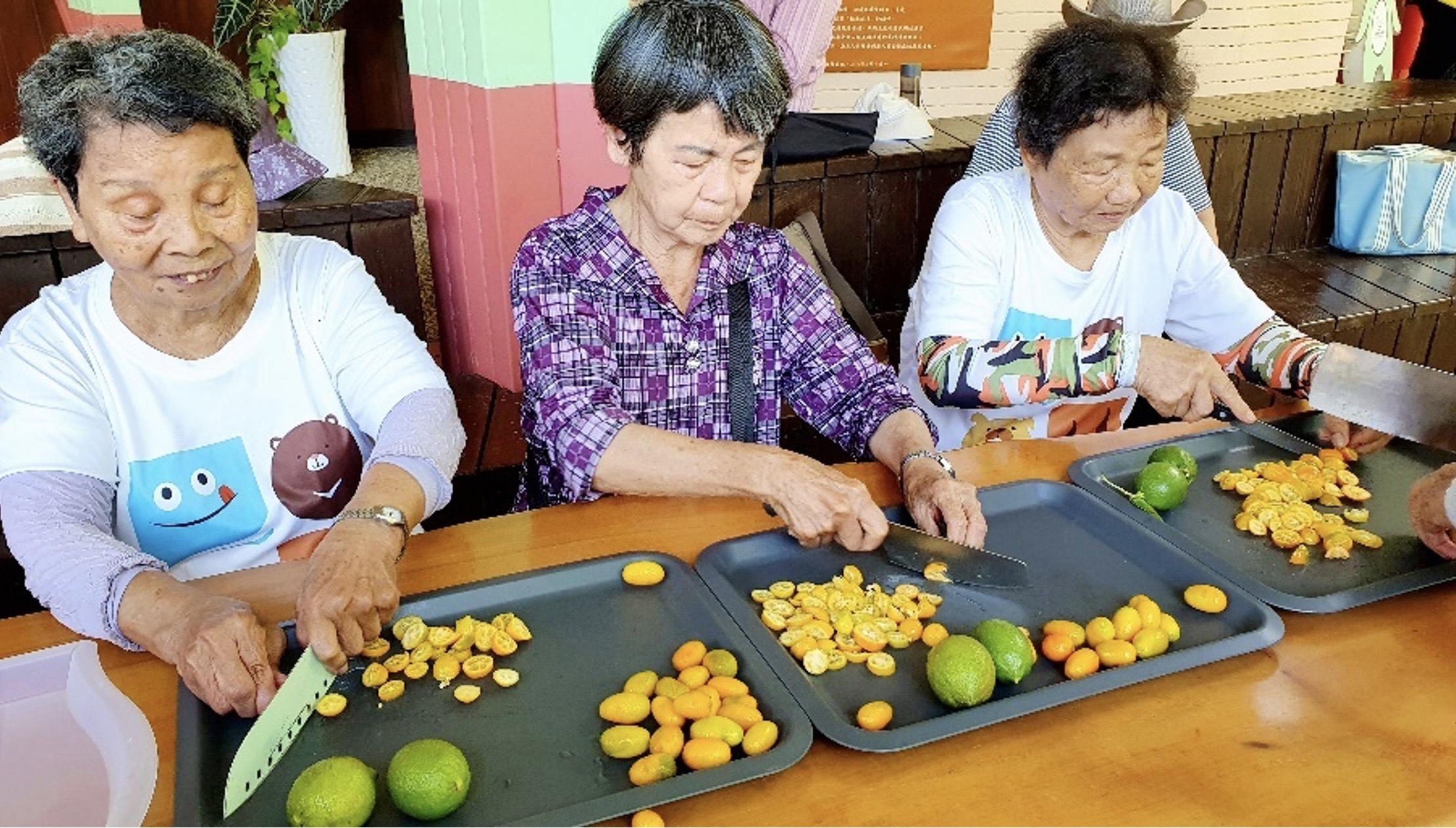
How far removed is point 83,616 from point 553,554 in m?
0.57

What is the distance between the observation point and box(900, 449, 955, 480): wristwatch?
163 cm

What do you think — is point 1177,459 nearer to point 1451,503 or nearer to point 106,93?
point 1451,503

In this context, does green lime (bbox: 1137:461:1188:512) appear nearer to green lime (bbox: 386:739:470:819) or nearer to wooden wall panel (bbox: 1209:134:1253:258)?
green lime (bbox: 386:739:470:819)

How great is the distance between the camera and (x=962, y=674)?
115cm

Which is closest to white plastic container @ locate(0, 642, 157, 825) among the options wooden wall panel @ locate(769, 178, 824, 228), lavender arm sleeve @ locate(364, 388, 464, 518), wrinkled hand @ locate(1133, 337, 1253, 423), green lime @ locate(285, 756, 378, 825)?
green lime @ locate(285, 756, 378, 825)

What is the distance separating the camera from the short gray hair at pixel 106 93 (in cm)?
135

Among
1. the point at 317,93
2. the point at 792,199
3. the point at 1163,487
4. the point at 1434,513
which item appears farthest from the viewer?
the point at 317,93

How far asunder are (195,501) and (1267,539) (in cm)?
162

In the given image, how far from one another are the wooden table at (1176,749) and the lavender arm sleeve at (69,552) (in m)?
0.04

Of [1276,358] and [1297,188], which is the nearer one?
[1276,358]

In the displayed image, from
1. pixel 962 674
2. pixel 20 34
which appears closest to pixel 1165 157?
pixel 962 674

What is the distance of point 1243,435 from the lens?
6.01ft

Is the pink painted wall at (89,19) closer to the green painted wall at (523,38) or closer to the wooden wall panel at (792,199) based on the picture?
the green painted wall at (523,38)

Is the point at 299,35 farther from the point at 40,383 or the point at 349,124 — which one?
the point at 40,383
